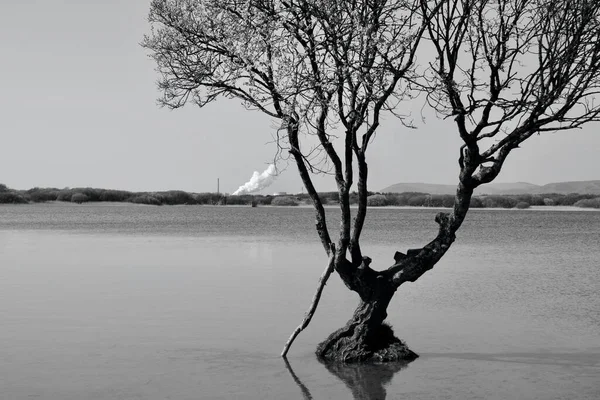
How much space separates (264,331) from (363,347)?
12.6 ft

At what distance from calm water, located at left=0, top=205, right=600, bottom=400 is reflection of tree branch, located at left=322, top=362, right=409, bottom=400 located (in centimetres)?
3

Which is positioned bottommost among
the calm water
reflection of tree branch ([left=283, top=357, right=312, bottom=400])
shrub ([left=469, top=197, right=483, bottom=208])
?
reflection of tree branch ([left=283, top=357, right=312, bottom=400])

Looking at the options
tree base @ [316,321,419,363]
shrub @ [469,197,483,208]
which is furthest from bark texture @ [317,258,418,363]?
shrub @ [469,197,483,208]

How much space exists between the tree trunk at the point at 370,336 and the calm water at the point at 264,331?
1.18ft

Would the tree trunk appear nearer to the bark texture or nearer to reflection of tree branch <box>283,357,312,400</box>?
the bark texture

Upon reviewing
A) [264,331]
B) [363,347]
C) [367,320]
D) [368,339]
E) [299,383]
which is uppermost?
[367,320]

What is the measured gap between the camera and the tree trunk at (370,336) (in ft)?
44.6

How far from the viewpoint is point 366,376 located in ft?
41.9

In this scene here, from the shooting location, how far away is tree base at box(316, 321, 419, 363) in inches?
537

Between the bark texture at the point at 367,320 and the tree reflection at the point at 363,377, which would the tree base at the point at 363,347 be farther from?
the tree reflection at the point at 363,377

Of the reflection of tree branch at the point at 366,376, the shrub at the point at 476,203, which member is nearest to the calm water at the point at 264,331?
the reflection of tree branch at the point at 366,376

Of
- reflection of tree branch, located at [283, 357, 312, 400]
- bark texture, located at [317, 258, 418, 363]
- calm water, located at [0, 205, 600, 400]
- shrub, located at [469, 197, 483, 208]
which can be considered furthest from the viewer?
shrub, located at [469, 197, 483, 208]

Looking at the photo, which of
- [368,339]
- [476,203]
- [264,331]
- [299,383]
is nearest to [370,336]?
[368,339]

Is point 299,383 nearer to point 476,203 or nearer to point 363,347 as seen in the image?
point 363,347
